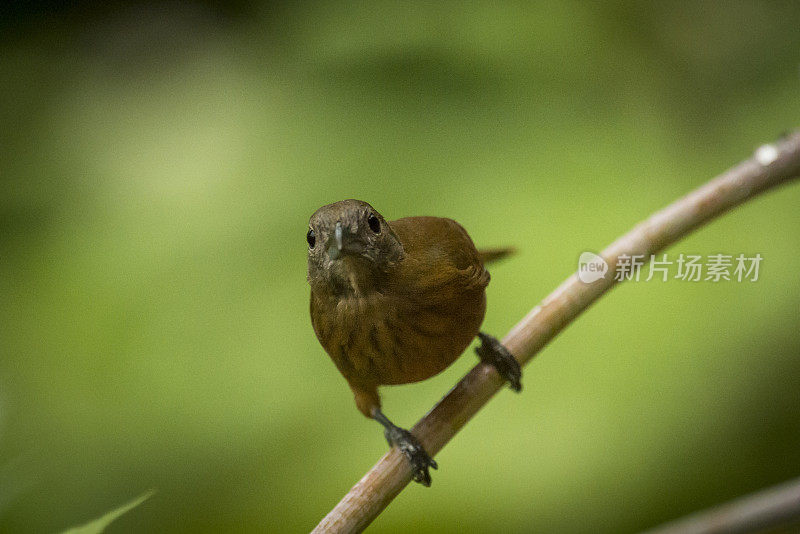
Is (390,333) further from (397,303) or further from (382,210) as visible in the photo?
(382,210)

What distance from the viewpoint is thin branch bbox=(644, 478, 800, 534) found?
3.44 feet

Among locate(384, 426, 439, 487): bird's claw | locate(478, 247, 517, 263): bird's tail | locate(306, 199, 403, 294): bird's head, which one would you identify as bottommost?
locate(384, 426, 439, 487): bird's claw

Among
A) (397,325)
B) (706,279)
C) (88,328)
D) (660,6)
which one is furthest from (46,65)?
(706,279)

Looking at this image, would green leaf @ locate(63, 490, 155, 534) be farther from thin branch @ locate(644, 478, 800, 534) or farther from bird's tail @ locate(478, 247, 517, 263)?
thin branch @ locate(644, 478, 800, 534)

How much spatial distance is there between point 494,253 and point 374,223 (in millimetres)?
415

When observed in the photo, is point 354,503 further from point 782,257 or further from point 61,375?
point 782,257

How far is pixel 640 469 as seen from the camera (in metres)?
1.46

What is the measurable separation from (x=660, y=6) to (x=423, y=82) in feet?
1.71

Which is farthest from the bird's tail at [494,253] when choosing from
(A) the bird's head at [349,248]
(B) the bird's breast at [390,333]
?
(A) the bird's head at [349,248]

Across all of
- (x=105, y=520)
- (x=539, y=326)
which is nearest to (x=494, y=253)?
(x=539, y=326)

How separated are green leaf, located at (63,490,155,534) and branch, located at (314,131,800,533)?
13.1 inches

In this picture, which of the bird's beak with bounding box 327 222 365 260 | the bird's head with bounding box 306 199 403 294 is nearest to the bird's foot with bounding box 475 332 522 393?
the bird's head with bounding box 306 199 403 294

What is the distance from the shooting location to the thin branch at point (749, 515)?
1048 millimetres

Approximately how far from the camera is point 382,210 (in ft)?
3.36
